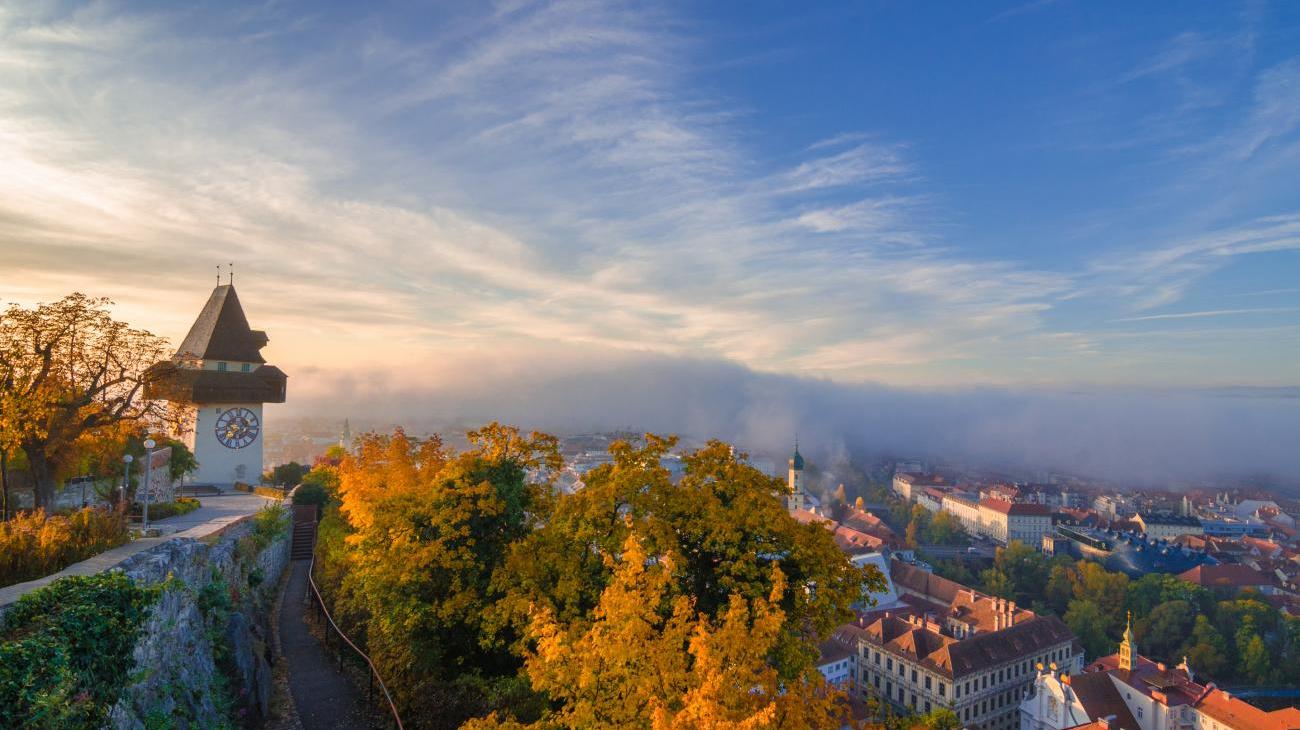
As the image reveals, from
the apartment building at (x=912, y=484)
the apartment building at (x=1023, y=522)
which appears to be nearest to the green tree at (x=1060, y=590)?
the apartment building at (x=1023, y=522)

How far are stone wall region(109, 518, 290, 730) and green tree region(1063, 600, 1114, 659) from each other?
A: 6326 cm

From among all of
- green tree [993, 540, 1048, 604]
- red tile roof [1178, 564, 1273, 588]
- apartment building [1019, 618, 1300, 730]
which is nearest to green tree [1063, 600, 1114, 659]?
green tree [993, 540, 1048, 604]

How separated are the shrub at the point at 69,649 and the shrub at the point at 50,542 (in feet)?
8.94

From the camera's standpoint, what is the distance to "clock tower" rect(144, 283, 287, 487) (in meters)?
28.1

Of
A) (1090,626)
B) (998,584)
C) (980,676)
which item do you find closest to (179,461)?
(980,676)

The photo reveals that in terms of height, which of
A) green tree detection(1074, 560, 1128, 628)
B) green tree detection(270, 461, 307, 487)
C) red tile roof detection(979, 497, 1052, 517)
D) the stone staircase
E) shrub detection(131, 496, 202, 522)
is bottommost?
green tree detection(1074, 560, 1128, 628)

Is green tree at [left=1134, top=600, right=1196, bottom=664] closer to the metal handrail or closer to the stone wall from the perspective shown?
the metal handrail

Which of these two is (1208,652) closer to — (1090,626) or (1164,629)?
(1164,629)

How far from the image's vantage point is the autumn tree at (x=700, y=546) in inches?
412

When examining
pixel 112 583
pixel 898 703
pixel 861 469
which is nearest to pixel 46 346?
pixel 112 583

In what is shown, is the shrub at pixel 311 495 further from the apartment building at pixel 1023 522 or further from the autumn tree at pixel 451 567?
the apartment building at pixel 1023 522

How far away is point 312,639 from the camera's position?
1564 cm

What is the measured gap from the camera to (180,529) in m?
15.2

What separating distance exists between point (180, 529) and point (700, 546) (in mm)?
11998
